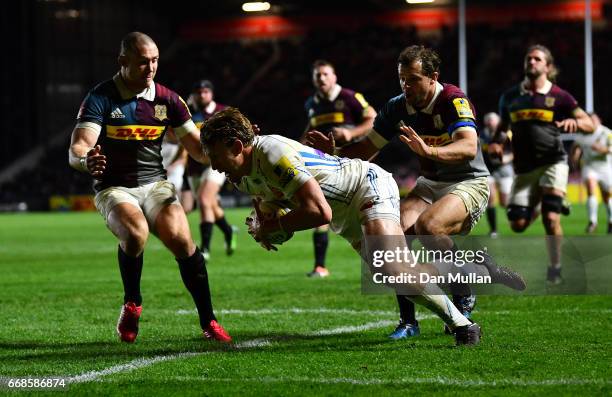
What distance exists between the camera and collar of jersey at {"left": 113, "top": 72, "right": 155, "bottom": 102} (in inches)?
276

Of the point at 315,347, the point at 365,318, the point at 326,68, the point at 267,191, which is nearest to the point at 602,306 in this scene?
the point at 365,318

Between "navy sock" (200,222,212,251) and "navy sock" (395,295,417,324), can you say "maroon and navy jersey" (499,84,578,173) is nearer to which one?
"navy sock" (395,295,417,324)

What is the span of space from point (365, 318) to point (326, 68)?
180 inches

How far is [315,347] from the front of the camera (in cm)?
638

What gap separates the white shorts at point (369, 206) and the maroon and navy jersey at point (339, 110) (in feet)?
17.4

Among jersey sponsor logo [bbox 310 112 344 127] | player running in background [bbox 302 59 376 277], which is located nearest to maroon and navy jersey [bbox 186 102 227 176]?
jersey sponsor logo [bbox 310 112 344 127]

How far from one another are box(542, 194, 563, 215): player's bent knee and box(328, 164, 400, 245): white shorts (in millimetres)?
4043

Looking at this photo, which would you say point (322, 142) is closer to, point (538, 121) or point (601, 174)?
point (538, 121)

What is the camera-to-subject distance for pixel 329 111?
1193cm

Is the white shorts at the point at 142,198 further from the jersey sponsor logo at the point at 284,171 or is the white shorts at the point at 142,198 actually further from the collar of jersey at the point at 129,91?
the jersey sponsor logo at the point at 284,171

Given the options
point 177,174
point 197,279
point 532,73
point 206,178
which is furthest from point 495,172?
point 197,279

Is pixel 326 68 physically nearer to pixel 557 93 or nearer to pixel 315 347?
pixel 557 93

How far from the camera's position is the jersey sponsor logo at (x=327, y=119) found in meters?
11.8

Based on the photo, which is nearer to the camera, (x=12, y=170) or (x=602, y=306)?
(x=602, y=306)
